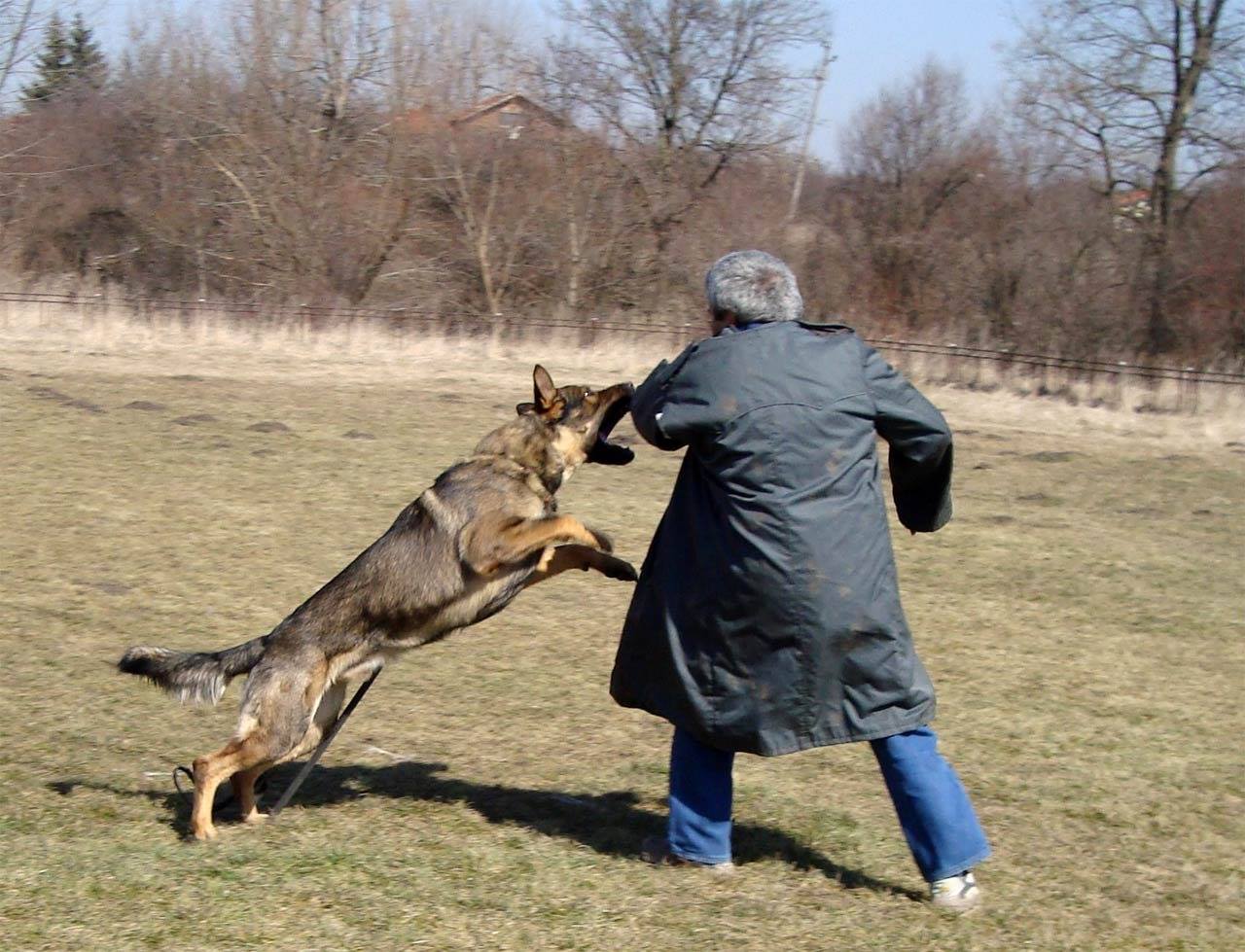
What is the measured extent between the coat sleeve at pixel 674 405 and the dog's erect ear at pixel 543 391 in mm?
1125

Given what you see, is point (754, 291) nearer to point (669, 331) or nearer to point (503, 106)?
point (669, 331)

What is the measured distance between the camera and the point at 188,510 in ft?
36.4

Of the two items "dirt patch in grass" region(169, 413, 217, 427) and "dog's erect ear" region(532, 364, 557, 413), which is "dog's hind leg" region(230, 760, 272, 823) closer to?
"dog's erect ear" region(532, 364, 557, 413)

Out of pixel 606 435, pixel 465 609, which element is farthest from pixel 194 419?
pixel 465 609

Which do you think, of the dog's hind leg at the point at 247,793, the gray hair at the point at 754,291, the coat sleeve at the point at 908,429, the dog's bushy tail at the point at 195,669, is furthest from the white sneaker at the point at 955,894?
the dog's bushy tail at the point at 195,669

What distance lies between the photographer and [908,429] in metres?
4.30

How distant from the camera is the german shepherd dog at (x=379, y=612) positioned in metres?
5.00

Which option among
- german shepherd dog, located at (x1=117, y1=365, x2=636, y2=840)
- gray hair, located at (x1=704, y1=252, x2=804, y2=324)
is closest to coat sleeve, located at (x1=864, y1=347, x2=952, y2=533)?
gray hair, located at (x1=704, y1=252, x2=804, y2=324)

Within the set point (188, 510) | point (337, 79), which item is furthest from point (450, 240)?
point (188, 510)

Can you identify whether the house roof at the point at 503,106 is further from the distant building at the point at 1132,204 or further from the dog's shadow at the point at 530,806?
the dog's shadow at the point at 530,806

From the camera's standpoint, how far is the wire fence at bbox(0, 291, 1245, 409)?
21625 millimetres

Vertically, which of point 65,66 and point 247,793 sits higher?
A: point 65,66

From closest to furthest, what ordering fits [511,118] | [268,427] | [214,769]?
[214,769] → [268,427] → [511,118]

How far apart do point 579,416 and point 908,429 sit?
68.0 inches
